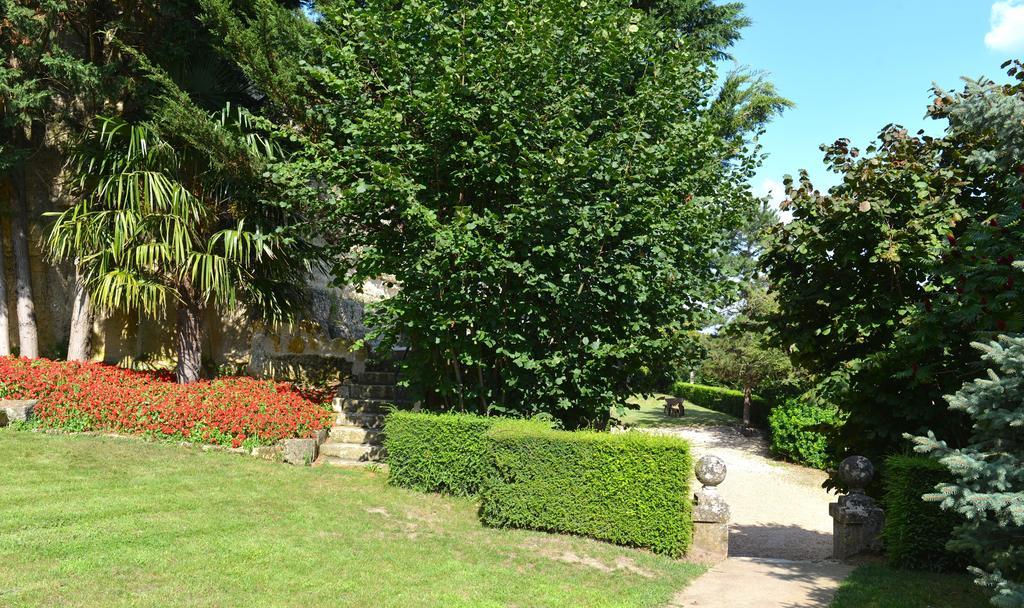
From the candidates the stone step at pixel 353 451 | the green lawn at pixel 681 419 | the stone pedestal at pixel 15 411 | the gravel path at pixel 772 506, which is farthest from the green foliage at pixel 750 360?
the stone pedestal at pixel 15 411

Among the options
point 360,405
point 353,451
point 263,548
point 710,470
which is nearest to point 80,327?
point 360,405

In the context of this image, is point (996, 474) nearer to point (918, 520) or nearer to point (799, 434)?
point (918, 520)

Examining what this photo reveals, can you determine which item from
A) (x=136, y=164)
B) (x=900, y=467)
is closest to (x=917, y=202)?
(x=900, y=467)

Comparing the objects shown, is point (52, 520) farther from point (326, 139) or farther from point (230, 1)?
point (230, 1)

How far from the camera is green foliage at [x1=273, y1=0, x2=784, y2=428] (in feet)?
24.8

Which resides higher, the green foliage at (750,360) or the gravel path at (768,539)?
the green foliage at (750,360)

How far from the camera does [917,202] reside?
6500mm

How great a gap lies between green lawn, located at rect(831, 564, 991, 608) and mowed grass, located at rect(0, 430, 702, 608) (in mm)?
1359

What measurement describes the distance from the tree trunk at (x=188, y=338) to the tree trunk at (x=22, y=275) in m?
3.18

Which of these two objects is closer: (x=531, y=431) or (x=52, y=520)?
(x=52, y=520)

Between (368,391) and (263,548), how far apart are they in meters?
5.66

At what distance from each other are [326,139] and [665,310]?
505cm

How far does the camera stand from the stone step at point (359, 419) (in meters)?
10.4

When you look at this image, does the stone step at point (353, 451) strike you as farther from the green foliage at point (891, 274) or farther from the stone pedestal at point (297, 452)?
the green foliage at point (891, 274)
